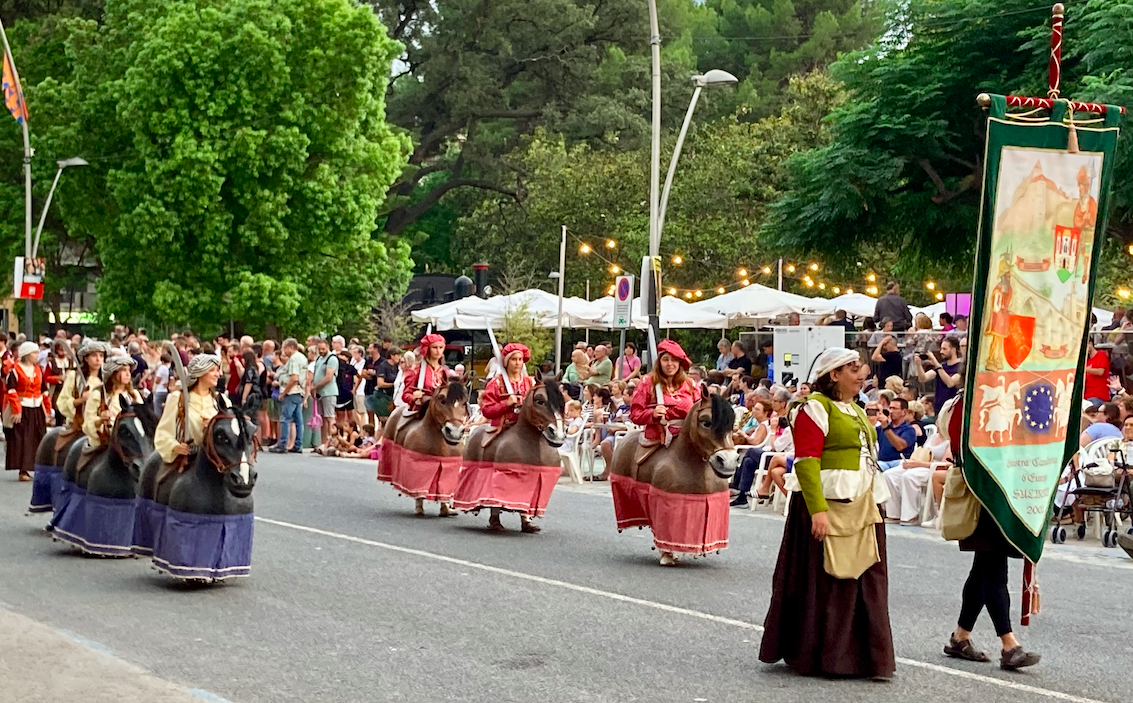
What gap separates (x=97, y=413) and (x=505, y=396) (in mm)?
3958

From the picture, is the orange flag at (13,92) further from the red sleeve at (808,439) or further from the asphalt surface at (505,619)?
the red sleeve at (808,439)

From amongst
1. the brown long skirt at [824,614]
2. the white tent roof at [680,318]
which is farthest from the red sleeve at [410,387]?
the white tent roof at [680,318]

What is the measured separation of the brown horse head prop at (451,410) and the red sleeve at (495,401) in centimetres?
79

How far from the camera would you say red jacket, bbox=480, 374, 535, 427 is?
1568cm

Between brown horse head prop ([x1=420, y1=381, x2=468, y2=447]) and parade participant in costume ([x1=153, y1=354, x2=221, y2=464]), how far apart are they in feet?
15.8

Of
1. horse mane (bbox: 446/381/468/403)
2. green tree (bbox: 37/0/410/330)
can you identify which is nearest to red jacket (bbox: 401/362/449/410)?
horse mane (bbox: 446/381/468/403)

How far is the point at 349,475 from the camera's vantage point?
2253cm

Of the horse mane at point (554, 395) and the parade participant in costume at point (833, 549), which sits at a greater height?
the horse mane at point (554, 395)

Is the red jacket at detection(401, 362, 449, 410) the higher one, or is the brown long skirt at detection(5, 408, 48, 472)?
the red jacket at detection(401, 362, 449, 410)

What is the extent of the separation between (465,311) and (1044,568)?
66.7 feet

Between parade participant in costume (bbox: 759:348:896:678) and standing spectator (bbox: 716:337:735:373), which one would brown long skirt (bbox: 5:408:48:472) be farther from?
parade participant in costume (bbox: 759:348:896:678)

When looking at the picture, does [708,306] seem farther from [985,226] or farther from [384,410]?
[985,226]

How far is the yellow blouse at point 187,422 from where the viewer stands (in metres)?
11.7

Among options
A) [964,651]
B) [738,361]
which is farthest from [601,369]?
[964,651]
